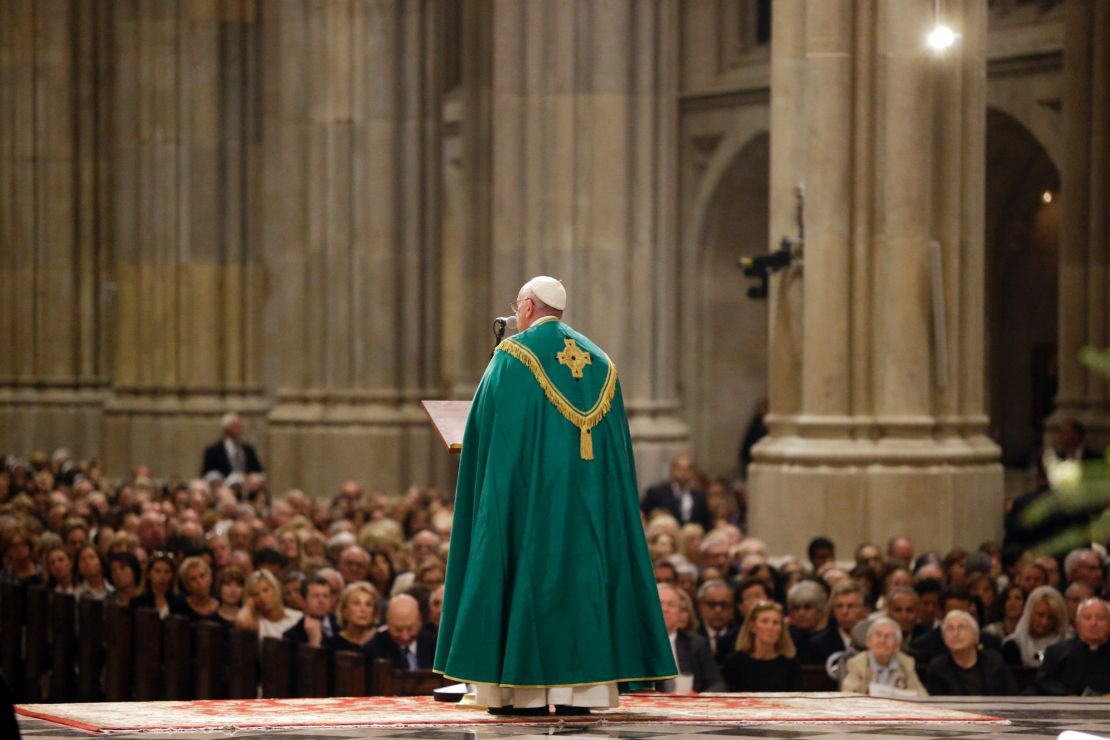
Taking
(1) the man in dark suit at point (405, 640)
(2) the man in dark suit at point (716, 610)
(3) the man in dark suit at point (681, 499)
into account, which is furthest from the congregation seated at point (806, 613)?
(3) the man in dark suit at point (681, 499)

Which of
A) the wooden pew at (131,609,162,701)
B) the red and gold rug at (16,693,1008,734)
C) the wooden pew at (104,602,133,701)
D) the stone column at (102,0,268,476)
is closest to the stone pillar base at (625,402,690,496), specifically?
the stone column at (102,0,268,476)

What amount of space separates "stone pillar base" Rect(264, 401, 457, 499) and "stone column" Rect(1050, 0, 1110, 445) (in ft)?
22.2

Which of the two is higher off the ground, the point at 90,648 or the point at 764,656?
the point at 764,656

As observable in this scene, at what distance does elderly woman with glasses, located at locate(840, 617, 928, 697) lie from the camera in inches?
447

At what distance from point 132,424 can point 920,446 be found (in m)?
15.2

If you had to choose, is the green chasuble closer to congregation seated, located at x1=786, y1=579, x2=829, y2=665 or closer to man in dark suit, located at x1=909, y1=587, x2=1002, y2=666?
man in dark suit, located at x1=909, y1=587, x2=1002, y2=666

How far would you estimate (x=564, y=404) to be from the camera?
8.95m

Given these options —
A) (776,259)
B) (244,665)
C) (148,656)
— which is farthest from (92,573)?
(776,259)

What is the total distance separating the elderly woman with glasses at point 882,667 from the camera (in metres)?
11.3

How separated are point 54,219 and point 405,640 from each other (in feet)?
79.5

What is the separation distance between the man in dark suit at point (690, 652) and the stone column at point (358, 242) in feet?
42.6

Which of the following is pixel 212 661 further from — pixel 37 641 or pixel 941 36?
pixel 941 36

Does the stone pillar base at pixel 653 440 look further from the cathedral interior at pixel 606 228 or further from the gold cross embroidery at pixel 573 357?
the gold cross embroidery at pixel 573 357

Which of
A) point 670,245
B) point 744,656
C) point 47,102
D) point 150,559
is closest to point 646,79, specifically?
point 670,245
